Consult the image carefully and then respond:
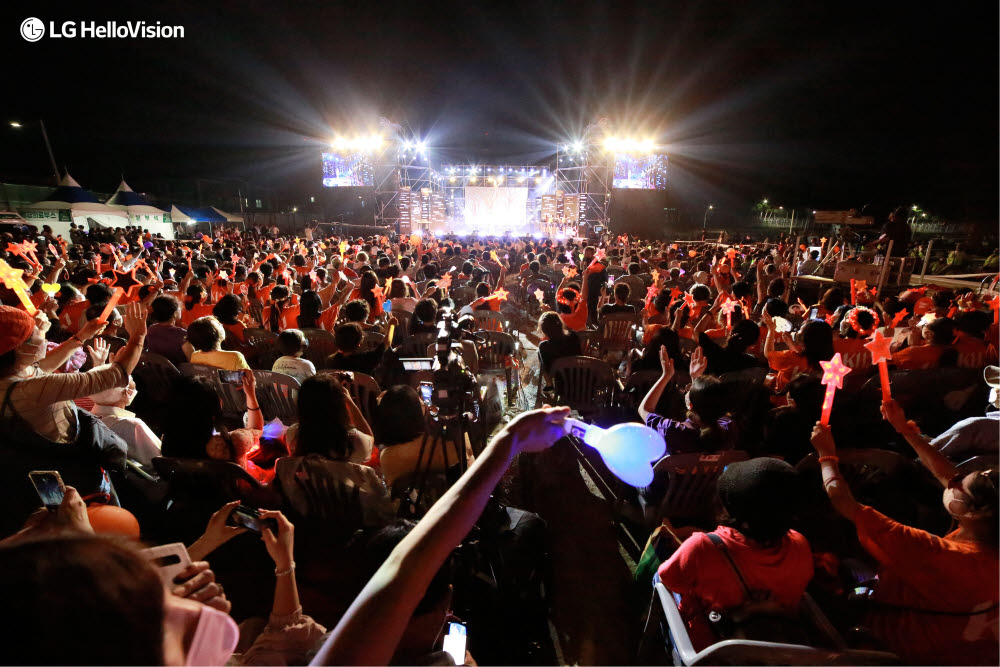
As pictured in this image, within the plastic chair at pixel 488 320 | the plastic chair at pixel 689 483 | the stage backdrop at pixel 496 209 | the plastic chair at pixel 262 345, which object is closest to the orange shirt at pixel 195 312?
the plastic chair at pixel 262 345

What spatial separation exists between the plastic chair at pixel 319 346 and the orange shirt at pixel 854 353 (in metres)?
5.03

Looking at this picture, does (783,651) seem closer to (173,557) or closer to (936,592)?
(936,592)

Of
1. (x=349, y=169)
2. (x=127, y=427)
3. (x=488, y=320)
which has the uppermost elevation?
(x=349, y=169)

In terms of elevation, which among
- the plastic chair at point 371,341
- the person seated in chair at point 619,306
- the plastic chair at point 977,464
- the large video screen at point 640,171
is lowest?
the plastic chair at point 977,464

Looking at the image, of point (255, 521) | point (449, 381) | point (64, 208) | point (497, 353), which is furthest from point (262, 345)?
point (64, 208)

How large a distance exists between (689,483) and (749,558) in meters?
0.95

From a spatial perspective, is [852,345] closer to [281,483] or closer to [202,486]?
[281,483]

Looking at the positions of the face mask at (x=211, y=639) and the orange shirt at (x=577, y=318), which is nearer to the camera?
the face mask at (x=211, y=639)

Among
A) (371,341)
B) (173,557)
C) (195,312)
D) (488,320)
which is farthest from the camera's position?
(488,320)

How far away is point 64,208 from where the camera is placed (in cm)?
1747

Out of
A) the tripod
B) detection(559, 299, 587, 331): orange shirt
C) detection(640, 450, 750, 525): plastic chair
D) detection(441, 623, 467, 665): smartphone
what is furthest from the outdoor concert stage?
detection(441, 623, 467, 665): smartphone

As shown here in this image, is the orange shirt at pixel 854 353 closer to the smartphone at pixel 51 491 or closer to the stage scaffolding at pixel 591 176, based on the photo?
the smartphone at pixel 51 491

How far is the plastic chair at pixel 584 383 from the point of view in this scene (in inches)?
164

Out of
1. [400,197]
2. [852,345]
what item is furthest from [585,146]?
[852,345]
